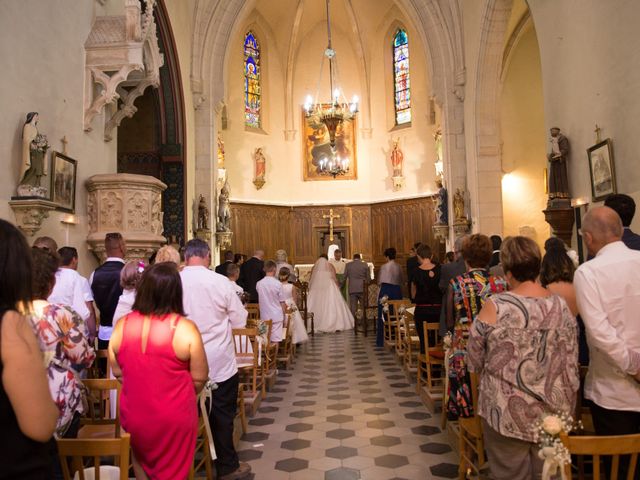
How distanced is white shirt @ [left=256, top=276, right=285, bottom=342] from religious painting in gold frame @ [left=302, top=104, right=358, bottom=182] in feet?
42.4

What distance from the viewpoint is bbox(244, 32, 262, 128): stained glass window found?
19.5 m

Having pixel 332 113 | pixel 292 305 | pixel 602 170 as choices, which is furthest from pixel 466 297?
pixel 332 113

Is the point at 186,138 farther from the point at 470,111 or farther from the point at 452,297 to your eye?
the point at 452,297

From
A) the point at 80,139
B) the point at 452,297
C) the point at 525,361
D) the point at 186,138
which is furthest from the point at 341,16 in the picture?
the point at 525,361

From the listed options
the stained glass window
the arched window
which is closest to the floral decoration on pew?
the arched window

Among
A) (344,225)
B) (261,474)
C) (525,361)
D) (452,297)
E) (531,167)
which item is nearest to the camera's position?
(525,361)

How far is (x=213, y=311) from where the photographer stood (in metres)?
3.72

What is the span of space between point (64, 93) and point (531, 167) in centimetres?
1232

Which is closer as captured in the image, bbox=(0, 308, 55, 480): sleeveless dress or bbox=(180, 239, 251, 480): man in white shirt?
bbox=(0, 308, 55, 480): sleeveless dress

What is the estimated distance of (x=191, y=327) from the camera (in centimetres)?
265

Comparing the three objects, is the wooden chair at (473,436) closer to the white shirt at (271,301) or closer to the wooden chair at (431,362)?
the wooden chair at (431,362)

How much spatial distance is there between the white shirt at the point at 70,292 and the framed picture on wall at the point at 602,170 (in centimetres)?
596

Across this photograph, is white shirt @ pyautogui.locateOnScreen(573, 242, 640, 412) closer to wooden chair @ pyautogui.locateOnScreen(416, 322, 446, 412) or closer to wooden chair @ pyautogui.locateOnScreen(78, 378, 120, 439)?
wooden chair @ pyautogui.locateOnScreen(78, 378, 120, 439)

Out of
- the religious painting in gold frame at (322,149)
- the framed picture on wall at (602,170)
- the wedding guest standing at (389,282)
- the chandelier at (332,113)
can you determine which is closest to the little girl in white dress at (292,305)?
the wedding guest standing at (389,282)
